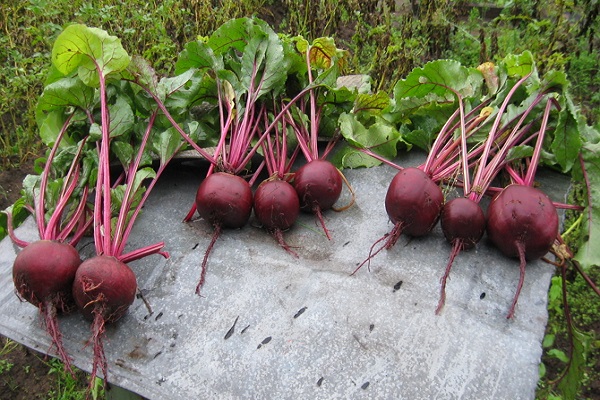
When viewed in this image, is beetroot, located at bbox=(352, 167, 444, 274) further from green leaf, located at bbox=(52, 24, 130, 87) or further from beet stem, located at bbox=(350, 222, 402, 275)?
green leaf, located at bbox=(52, 24, 130, 87)

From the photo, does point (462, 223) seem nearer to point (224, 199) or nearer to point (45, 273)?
point (224, 199)

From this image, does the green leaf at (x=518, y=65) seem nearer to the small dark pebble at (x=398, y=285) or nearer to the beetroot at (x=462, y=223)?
the beetroot at (x=462, y=223)

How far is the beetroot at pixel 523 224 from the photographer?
1.72 metres

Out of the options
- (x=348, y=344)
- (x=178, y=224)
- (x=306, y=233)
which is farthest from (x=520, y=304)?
(x=178, y=224)

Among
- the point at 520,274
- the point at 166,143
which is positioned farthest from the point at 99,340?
the point at 520,274

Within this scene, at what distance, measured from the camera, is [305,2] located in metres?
4.06

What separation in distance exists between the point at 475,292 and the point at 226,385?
0.82m

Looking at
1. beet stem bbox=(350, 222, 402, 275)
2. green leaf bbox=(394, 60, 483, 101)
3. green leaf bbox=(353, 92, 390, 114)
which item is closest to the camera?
beet stem bbox=(350, 222, 402, 275)

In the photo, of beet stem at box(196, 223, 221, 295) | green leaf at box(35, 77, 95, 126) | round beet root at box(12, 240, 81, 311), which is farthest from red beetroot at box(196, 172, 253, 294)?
green leaf at box(35, 77, 95, 126)

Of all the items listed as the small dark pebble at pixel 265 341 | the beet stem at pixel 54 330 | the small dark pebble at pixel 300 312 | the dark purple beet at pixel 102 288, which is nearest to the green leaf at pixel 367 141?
the small dark pebble at pixel 300 312

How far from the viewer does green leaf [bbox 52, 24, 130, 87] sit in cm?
189

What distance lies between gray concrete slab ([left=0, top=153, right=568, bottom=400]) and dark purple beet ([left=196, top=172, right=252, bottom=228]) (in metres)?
0.09

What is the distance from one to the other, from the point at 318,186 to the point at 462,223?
522 mm

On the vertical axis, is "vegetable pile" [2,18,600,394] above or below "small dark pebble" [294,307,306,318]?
above
